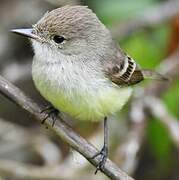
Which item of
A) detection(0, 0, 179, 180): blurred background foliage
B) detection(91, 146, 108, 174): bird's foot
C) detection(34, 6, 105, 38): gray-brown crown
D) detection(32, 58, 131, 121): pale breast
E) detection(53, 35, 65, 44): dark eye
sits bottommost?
detection(0, 0, 179, 180): blurred background foliage

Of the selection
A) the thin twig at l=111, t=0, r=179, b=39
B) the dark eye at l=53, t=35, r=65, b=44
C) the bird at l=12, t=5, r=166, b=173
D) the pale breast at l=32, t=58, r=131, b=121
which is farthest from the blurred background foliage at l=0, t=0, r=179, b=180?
the dark eye at l=53, t=35, r=65, b=44

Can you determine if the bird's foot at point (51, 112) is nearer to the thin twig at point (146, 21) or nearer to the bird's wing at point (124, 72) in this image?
the bird's wing at point (124, 72)

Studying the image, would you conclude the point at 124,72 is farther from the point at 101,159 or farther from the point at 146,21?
the point at 146,21

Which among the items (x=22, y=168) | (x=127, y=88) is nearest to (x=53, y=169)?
(x=22, y=168)

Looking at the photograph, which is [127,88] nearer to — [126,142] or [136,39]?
[126,142]

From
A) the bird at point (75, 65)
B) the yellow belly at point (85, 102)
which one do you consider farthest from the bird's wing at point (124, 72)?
the yellow belly at point (85, 102)

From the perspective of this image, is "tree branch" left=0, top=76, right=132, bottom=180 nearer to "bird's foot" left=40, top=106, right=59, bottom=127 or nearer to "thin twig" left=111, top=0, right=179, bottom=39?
"bird's foot" left=40, top=106, right=59, bottom=127

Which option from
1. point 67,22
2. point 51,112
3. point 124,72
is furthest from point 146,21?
point 51,112
